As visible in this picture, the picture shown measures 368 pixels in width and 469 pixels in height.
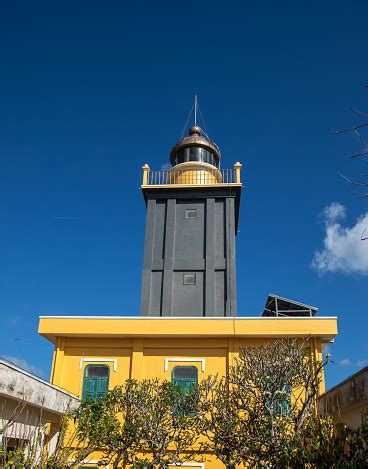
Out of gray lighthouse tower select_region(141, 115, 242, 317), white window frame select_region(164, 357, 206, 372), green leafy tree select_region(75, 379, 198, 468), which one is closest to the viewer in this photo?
green leafy tree select_region(75, 379, 198, 468)

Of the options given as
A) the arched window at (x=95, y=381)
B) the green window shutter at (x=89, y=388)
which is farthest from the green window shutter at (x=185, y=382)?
the green window shutter at (x=89, y=388)

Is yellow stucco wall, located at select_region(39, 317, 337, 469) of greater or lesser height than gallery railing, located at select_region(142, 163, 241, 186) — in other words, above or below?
below

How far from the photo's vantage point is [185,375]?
1463cm

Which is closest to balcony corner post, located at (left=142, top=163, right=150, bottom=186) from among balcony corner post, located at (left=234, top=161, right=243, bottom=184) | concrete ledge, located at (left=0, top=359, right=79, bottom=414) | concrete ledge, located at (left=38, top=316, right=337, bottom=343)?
balcony corner post, located at (left=234, top=161, right=243, bottom=184)

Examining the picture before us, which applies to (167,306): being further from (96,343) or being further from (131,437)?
(131,437)

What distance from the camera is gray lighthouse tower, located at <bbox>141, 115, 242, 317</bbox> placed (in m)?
17.8

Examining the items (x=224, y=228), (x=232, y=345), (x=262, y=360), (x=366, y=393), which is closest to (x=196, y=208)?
(x=224, y=228)

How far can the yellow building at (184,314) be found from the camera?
1464 centimetres

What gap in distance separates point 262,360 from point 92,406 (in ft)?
13.0

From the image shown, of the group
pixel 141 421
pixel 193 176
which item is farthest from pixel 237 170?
pixel 141 421

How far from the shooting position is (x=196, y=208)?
1950cm

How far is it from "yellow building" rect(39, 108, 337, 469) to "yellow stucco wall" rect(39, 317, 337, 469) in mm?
28

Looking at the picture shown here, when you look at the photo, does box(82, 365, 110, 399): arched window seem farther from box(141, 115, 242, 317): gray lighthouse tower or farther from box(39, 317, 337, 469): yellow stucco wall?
box(141, 115, 242, 317): gray lighthouse tower

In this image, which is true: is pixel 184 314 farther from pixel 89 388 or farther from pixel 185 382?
pixel 89 388
